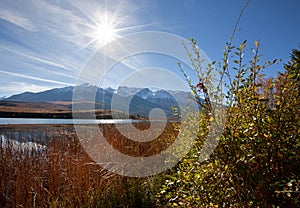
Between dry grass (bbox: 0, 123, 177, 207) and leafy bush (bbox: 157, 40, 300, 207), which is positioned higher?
leafy bush (bbox: 157, 40, 300, 207)

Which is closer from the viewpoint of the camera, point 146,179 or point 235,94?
point 235,94

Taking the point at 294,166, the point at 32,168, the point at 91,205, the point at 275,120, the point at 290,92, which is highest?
the point at 290,92

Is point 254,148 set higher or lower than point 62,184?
higher

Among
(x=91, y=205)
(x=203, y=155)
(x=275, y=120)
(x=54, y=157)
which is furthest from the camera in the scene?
(x=54, y=157)

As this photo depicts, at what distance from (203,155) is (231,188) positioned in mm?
367

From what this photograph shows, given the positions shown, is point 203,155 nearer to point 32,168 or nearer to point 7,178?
point 32,168

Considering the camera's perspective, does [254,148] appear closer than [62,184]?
Yes

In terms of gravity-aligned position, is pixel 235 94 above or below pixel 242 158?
above

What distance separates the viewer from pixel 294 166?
1.44 metres

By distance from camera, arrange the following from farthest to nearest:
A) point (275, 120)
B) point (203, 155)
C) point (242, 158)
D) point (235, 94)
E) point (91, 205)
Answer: point (91, 205)
point (203, 155)
point (235, 94)
point (275, 120)
point (242, 158)

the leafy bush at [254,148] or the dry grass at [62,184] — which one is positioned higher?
the leafy bush at [254,148]

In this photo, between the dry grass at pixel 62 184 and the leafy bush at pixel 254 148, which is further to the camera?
the dry grass at pixel 62 184

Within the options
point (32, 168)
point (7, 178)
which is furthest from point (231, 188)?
point (7, 178)

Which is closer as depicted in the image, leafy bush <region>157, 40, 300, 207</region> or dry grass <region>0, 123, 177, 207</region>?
leafy bush <region>157, 40, 300, 207</region>
